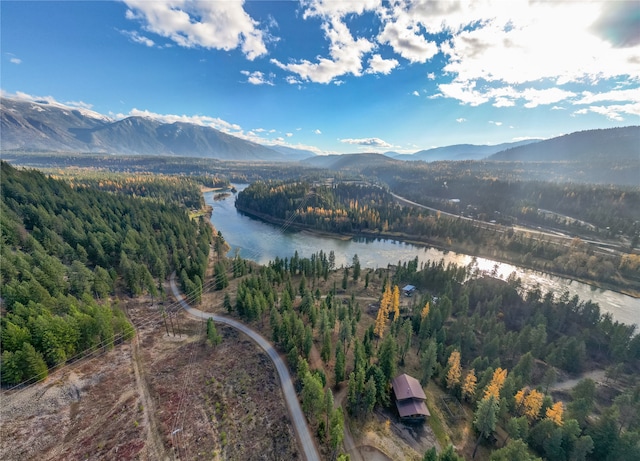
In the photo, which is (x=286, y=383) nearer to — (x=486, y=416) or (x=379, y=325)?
(x=379, y=325)

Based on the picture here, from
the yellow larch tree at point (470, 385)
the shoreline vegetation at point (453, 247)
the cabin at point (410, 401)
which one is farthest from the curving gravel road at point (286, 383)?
the shoreline vegetation at point (453, 247)

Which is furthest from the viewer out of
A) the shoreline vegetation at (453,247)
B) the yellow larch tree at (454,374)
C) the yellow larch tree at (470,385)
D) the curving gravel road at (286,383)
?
the shoreline vegetation at (453,247)

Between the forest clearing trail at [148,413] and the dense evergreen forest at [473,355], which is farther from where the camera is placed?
the dense evergreen forest at [473,355]

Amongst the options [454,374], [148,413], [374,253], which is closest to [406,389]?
[454,374]

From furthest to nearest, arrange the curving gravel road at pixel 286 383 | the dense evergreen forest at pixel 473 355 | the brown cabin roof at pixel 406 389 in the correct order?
the brown cabin roof at pixel 406 389 → the dense evergreen forest at pixel 473 355 → the curving gravel road at pixel 286 383

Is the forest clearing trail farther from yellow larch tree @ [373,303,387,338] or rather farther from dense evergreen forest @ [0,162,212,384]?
yellow larch tree @ [373,303,387,338]

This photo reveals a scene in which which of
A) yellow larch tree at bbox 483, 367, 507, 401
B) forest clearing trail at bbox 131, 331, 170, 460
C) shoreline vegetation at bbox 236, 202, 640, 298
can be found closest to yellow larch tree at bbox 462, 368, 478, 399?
yellow larch tree at bbox 483, 367, 507, 401

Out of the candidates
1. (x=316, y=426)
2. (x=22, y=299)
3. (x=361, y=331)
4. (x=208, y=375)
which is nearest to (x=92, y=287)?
(x=22, y=299)

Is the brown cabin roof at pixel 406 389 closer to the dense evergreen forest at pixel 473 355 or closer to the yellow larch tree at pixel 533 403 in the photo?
the dense evergreen forest at pixel 473 355
